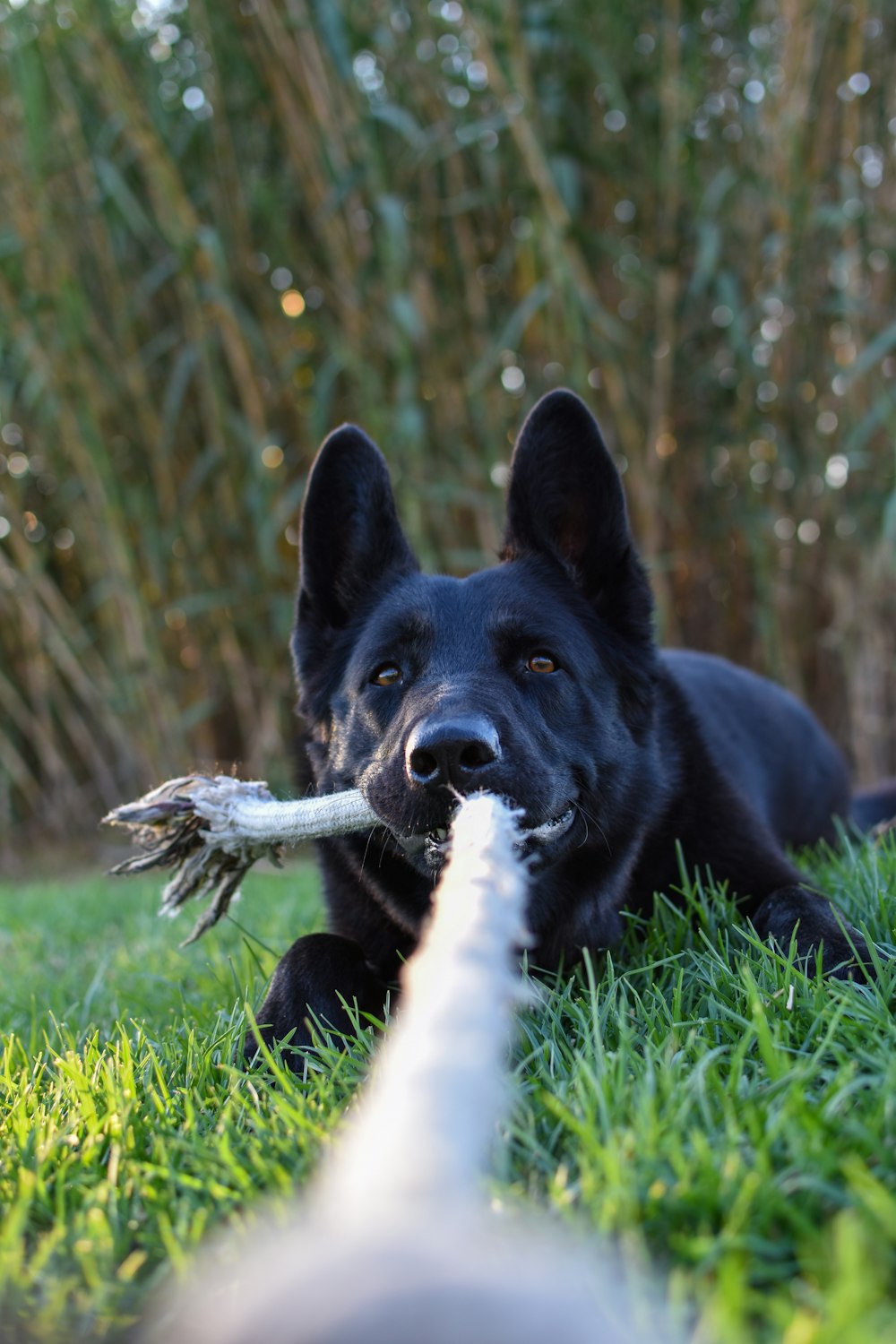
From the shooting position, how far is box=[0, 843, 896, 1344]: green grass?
0.82 meters

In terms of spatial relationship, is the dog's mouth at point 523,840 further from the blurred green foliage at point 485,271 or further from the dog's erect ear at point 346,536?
the blurred green foliage at point 485,271

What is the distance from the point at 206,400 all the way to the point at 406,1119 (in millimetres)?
4755

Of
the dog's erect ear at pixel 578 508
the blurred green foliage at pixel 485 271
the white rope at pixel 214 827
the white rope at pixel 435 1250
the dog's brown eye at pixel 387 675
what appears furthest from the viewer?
the blurred green foliage at pixel 485 271

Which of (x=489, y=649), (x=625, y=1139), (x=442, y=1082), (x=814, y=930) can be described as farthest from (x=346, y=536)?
(x=442, y=1082)

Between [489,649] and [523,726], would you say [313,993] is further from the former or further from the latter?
[489,649]

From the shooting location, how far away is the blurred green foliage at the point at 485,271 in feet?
13.3

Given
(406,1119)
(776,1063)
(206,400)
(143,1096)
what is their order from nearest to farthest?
(406,1119) → (776,1063) → (143,1096) → (206,400)

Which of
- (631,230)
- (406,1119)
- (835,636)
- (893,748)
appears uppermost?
(631,230)

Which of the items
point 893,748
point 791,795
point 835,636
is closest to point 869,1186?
point 791,795

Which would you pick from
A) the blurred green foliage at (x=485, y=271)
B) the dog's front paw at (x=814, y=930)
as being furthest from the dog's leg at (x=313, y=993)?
the blurred green foliage at (x=485, y=271)

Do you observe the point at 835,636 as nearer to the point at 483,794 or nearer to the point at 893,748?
the point at 893,748

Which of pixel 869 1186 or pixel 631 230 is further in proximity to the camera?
pixel 631 230

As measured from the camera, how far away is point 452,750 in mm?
1477

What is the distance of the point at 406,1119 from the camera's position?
0.66 meters
